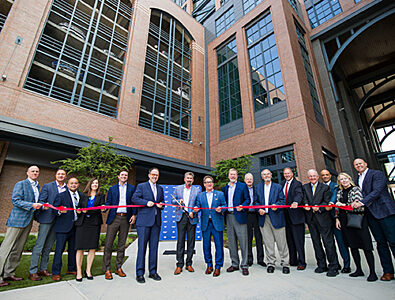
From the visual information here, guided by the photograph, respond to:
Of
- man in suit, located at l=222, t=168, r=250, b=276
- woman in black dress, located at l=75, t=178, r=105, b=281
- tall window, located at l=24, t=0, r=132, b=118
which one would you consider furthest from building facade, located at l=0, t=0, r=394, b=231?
man in suit, located at l=222, t=168, r=250, b=276

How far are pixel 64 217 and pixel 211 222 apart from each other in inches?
109

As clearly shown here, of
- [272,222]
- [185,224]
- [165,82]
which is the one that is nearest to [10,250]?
[185,224]

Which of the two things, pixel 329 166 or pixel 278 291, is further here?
pixel 329 166

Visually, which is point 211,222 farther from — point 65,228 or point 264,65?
point 264,65

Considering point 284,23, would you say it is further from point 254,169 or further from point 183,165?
point 183,165

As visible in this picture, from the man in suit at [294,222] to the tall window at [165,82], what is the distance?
11.3 meters

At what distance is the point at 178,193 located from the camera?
4.45 m

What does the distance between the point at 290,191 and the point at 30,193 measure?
16.6 ft

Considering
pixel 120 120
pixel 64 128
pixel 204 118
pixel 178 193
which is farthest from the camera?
pixel 204 118

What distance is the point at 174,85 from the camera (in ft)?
58.3

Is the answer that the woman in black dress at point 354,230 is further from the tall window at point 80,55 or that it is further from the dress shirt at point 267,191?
the tall window at point 80,55

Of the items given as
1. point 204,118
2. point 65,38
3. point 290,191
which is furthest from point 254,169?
point 65,38

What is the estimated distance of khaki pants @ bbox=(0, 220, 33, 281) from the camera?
3.20m

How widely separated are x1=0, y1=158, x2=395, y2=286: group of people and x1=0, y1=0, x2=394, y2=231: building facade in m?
6.39
